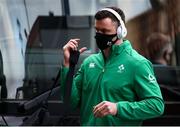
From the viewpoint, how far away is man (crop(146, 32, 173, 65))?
11.1 feet

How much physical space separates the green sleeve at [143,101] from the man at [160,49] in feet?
→ 3.89

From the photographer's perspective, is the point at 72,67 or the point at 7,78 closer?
the point at 72,67

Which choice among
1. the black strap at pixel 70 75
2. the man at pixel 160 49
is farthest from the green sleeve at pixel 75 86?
the man at pixel 160 49

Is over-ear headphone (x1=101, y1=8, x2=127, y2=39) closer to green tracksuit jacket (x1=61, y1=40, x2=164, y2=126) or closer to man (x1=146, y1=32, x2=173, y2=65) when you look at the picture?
green tracksuit jacket (x1=61, y1=40, x2=164, y2=126)

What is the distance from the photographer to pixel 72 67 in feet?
7.81

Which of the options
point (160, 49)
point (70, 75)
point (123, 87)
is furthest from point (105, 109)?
point (160, 49)

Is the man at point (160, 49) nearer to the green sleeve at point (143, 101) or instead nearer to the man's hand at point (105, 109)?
the green sleeve at point (143, 101)

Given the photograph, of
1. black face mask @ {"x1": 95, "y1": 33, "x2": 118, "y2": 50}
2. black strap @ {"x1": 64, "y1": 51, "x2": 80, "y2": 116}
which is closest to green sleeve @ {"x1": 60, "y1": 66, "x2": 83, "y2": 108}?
black strap @ {"x1": 64, "y1": 51, "x2": 80, "y2": 116}

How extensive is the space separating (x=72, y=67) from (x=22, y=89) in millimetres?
1294

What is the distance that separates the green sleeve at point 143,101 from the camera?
216 cm

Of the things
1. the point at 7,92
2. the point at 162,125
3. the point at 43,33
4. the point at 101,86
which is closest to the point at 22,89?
the point at 7,92

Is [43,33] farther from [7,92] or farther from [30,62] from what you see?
[7,92]

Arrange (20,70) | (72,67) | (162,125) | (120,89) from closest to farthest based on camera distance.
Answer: (120,89)
(72,67)
(162,125)
(20,70)

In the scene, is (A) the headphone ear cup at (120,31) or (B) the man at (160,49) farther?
(B) the man at (160,49)
